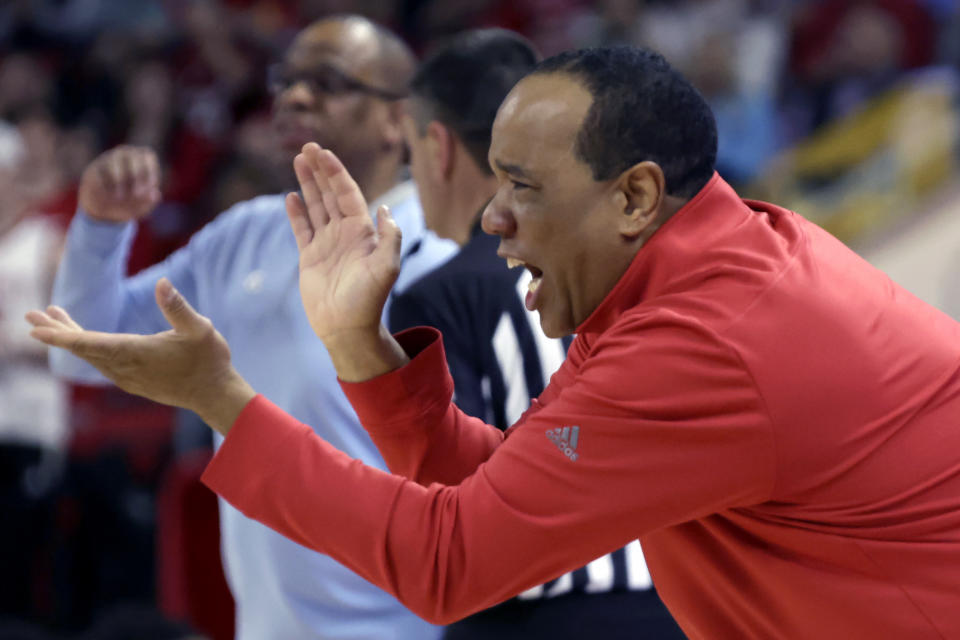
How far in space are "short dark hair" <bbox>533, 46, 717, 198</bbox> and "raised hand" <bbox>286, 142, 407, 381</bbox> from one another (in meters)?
0.29

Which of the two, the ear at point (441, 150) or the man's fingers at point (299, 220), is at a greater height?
the man's fingers at point (299, 220)

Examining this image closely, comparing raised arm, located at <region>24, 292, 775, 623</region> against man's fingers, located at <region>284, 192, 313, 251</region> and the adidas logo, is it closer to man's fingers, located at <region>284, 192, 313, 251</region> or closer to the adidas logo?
the adidas logo

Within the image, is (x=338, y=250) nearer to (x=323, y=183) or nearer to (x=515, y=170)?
(x=323, y=183)

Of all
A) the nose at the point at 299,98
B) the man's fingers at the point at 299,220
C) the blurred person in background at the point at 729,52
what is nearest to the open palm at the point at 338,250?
the man's fingers at the point at 299,220

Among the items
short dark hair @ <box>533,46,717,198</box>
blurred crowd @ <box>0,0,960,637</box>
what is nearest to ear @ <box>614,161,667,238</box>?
short dark hair @ <box>533,46,717,198</box>

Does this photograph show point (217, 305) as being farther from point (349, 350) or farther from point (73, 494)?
point (73, 494)

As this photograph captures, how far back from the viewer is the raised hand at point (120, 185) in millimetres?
2393

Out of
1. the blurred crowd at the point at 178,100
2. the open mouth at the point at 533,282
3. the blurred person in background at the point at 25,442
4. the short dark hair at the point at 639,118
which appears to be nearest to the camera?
the short dark hair at the point at 639,118

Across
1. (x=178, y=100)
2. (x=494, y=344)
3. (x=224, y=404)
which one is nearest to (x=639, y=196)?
(x=224, y=404)

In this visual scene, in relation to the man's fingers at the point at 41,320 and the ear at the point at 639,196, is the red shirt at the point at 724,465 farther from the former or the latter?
the man's fingers at the point at 41,320

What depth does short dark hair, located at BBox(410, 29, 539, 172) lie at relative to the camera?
2434 millimetres

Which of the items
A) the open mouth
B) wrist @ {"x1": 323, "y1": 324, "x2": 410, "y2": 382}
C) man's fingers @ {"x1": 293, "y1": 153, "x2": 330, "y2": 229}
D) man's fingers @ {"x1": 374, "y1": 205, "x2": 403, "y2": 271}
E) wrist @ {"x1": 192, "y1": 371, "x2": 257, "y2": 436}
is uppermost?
man's fingers @ {"x1": 293, "y1": 153, "x2": 330, "y2": 229}

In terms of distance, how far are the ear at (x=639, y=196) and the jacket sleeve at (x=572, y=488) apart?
0.15 metres

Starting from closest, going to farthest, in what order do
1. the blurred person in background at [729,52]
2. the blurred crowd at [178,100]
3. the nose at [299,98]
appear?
1. the nose at [299,98]
2. the blurred crowd at [178,100]
3. the blurred person in background at [729,52]
